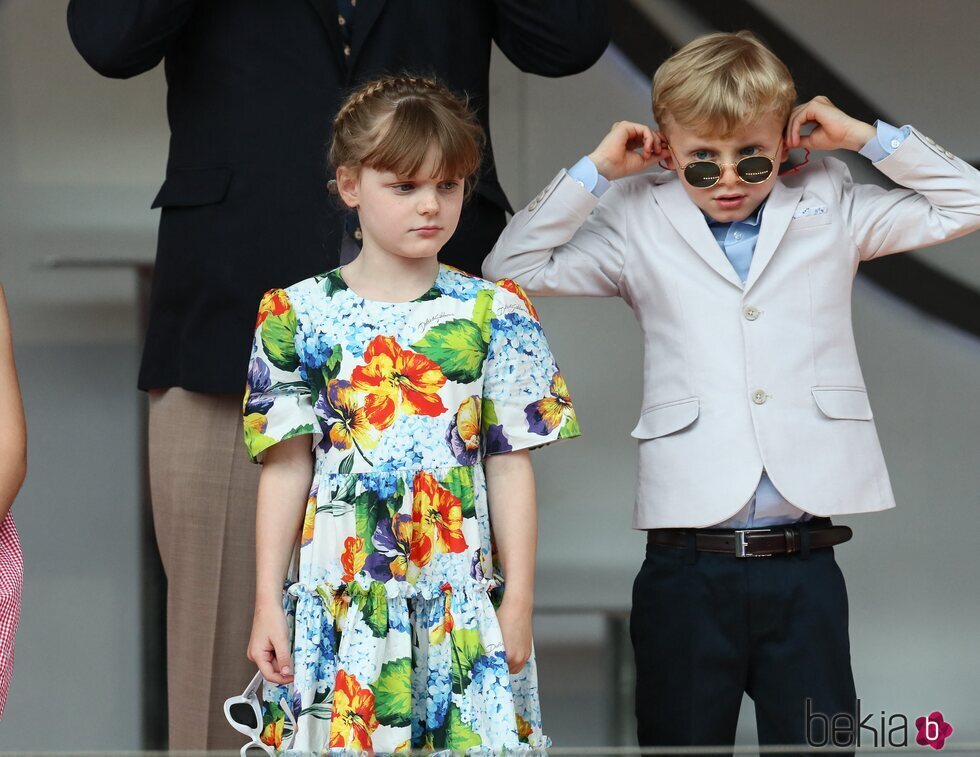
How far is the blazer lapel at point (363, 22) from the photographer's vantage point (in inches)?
89.0

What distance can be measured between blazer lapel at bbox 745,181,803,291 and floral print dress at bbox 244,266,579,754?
37 centimetres

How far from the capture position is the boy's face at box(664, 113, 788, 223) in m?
2.23

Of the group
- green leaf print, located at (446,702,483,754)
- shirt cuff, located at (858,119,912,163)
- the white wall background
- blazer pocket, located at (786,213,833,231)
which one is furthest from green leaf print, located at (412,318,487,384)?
the white wall background

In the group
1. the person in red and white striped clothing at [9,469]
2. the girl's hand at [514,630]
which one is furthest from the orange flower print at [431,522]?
the person in red and white striped clothing at [9,469]

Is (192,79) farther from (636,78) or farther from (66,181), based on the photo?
(636,78)

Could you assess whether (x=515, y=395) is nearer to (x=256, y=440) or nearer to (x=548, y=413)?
(x=548, y=413)

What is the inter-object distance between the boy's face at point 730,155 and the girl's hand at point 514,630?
70 centimetres

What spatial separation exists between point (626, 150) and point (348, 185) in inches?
20.1

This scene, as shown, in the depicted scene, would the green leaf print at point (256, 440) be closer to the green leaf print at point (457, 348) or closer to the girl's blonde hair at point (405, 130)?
the green leaf print at point (457, 348)

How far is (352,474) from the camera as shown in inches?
78.5

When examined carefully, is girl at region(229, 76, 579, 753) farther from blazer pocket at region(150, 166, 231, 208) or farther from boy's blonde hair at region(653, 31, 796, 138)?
boy's blonde hair at region(653, 31, 796, 138)

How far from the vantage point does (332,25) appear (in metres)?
2.27

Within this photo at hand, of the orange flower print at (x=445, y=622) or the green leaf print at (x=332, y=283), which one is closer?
the orange flower print at (x=445, y=622)

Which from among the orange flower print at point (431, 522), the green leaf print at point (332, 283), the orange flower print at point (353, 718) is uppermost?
the green leaf print at point (332, 283)
